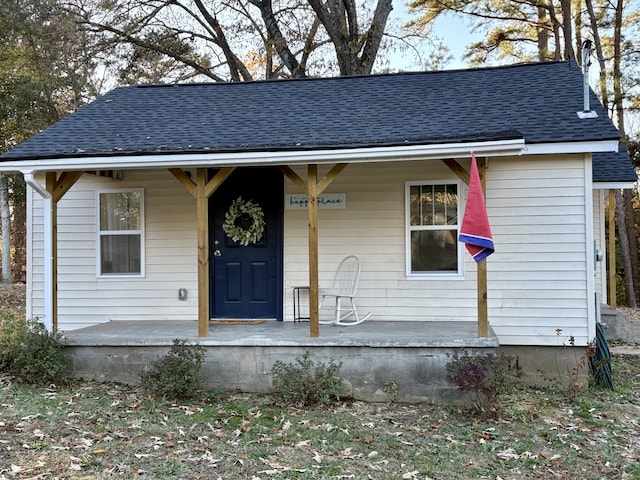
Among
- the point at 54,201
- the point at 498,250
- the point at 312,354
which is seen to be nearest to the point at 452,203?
the point at 498,250

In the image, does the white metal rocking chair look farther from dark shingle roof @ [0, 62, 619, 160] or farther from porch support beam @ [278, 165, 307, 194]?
dark shingle roof @ [0, 62, 619, 160]

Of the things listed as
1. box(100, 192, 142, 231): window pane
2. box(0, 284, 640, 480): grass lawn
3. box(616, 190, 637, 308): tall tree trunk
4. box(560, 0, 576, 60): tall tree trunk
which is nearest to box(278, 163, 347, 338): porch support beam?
box(0, 284, 640, 480): grass lawn

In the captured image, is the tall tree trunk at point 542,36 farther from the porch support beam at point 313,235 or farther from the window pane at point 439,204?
the porch support beam at point 313,235

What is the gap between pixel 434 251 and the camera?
23.3ft

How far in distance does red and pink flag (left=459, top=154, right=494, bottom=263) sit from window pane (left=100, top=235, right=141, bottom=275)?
14.9ft

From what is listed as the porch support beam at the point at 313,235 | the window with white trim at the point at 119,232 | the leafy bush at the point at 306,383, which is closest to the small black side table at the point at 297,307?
the porch support beam at the point at 313,235

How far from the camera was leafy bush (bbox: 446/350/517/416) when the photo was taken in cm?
516

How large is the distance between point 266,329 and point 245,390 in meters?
0.92

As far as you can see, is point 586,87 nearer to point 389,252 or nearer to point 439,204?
point 439,204

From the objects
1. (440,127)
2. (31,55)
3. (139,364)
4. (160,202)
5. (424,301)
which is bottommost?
(139,364)

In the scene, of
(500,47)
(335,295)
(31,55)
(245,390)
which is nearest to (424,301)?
(335,295)

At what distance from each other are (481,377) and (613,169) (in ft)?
15.5

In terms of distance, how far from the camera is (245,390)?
5.85 meters

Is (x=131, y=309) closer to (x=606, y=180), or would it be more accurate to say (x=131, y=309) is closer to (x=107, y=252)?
(x=107, y=252)
